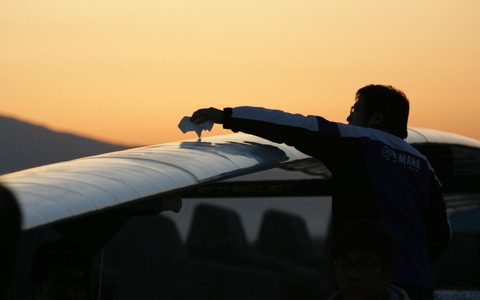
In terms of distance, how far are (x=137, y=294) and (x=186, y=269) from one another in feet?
10.4

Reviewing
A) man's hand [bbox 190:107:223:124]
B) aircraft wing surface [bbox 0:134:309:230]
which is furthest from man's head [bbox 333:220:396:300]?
man's hand [bbox 190:107:223:124]

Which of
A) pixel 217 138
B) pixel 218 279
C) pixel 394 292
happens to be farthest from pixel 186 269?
pixel 394 292

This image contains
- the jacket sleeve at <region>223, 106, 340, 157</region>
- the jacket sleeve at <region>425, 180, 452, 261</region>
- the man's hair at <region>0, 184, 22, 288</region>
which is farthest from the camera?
the jacket sleeve at <region>425, 180, 452, 261</region>

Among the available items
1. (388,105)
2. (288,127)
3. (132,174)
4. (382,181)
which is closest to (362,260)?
(382,181)

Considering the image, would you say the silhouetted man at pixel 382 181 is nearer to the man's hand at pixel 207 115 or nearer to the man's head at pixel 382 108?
the man's head at pixel 382 108

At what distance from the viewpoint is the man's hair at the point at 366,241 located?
2697 millimetres

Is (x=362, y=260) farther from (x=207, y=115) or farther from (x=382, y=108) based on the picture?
(x=207, y=115)

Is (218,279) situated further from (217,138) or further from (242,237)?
(217,138)

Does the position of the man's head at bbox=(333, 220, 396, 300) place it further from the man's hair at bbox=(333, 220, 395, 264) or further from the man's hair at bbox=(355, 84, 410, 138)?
the man's hair at bbox=(355, 84, 410, 138)

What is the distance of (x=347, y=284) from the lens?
2688 millimetres

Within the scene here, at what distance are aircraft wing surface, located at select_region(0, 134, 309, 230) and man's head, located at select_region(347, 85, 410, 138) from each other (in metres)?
1.09

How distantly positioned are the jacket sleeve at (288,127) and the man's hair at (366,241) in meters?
1.39

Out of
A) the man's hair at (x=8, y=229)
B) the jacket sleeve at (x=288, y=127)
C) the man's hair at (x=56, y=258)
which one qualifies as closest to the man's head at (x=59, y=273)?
the man's hair at (x=56, y=258)

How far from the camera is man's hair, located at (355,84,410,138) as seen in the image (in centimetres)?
439
